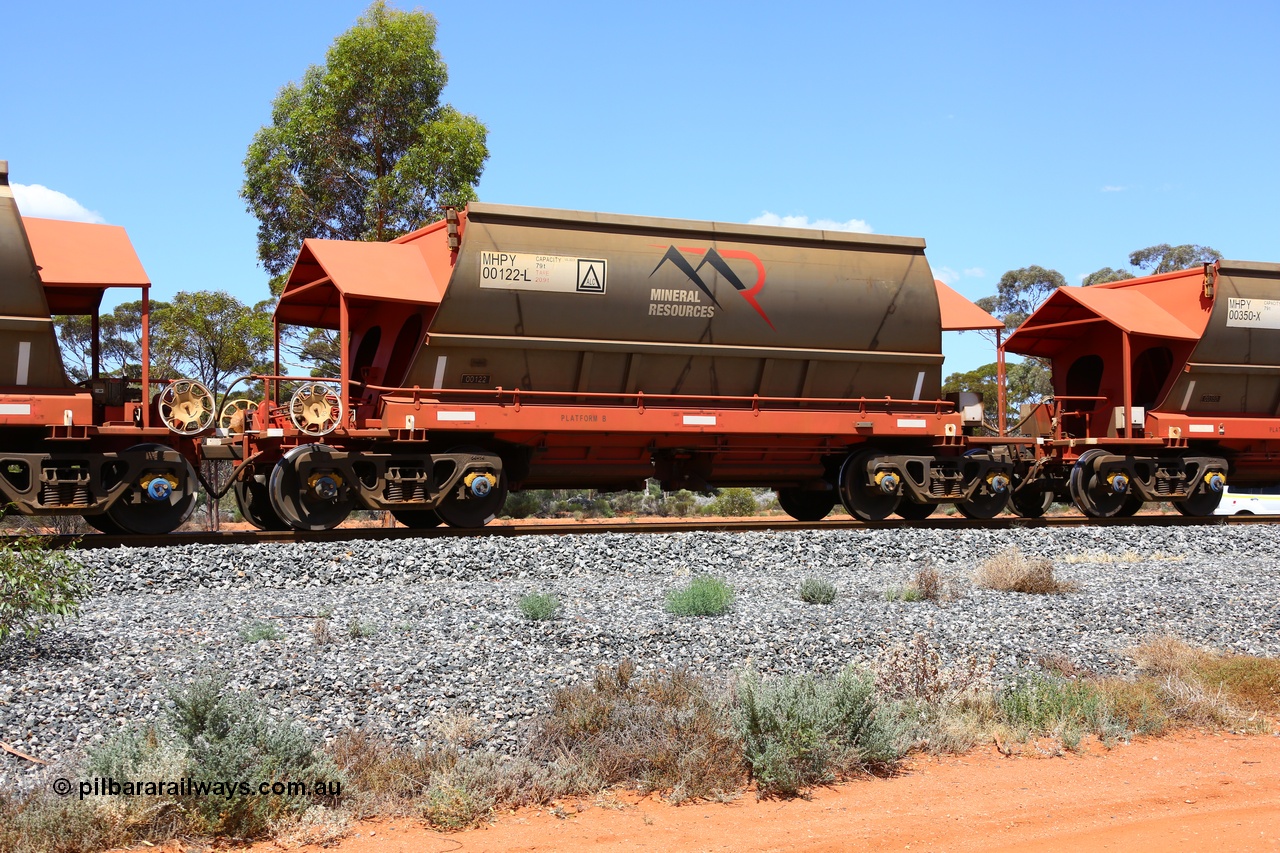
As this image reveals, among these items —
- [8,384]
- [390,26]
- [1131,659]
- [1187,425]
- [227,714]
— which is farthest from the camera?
[390,26]

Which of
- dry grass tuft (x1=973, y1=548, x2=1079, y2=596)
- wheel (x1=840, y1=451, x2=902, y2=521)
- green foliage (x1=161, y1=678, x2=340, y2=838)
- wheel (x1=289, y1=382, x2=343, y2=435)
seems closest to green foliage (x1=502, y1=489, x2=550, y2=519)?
wheel (x1=840, y1=451, x2=902, y2=521)

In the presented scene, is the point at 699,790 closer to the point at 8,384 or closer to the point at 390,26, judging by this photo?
the point at 8,384

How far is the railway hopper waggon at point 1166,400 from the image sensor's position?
674 inches

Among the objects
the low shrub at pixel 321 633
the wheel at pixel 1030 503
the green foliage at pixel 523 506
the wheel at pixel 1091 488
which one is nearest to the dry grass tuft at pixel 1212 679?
the low shrub at pixel 321 633

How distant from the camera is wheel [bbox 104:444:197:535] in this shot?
11867 mm

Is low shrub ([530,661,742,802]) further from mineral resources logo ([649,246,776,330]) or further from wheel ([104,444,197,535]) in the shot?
mineral resources logo ([649,246,776,330])

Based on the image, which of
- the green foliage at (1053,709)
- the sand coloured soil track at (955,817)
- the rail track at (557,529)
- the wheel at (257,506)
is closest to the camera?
the sand coloured soil track at (955,817)

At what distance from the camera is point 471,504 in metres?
13.5

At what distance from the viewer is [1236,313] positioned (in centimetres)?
1745

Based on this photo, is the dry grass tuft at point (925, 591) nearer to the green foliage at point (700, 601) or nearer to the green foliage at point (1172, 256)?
the green foliage at point (700, 601)

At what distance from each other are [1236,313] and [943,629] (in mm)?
11951

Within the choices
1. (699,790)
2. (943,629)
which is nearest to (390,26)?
(943,629)

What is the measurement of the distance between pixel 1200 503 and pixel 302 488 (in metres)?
13.6

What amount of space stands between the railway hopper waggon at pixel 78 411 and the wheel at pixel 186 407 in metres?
0.01
